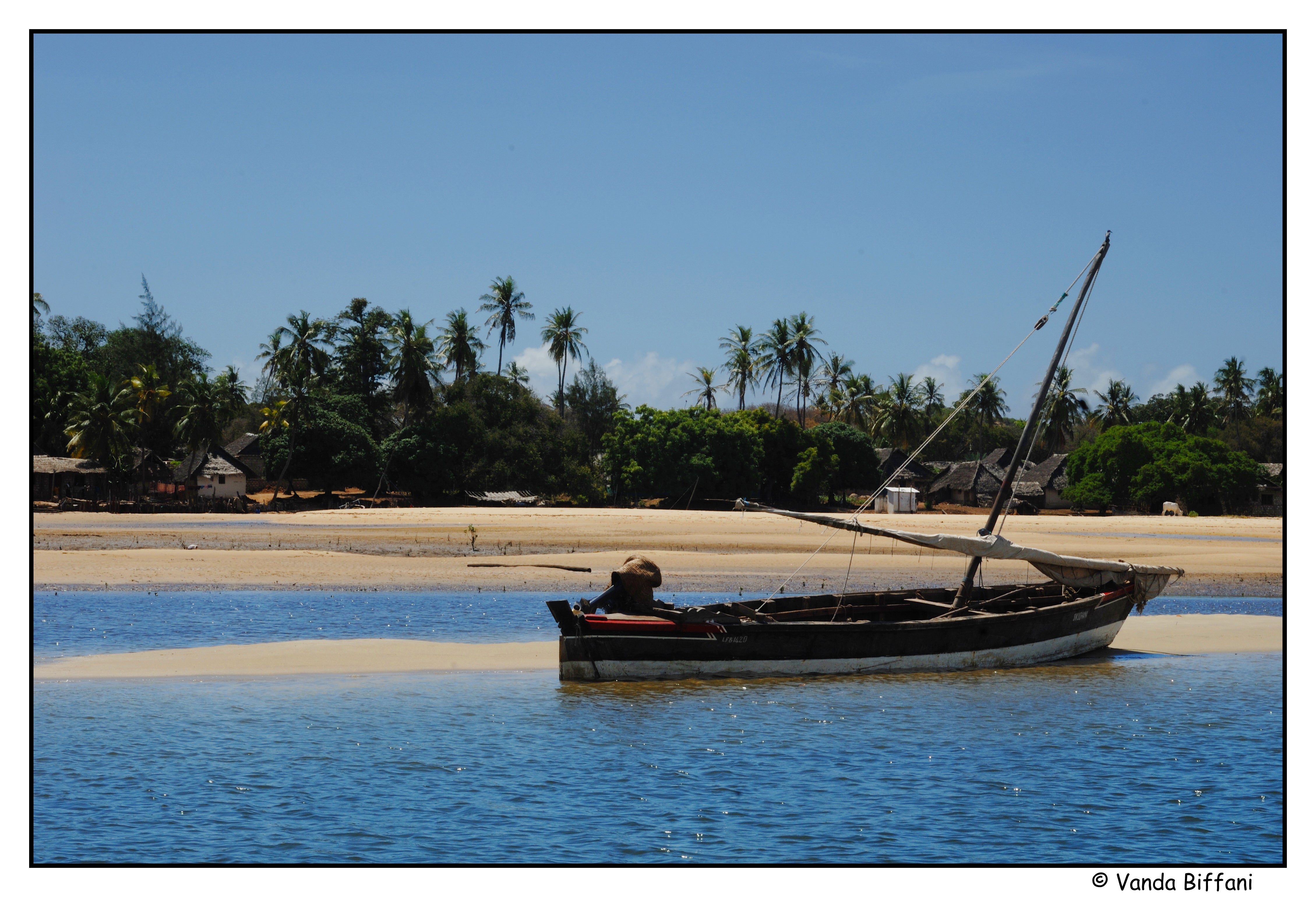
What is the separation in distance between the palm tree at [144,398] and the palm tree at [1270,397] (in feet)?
286

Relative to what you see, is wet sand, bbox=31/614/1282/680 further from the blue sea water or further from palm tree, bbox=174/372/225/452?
palm tree, bbox=174/372/225/452

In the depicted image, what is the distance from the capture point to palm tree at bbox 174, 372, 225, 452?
7781 cm

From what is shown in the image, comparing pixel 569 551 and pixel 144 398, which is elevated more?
pixel 144 398

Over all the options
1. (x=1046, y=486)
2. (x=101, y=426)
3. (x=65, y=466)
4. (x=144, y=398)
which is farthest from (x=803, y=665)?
(x=1046, y=486)

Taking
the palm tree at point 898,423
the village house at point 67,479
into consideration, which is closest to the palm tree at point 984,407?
the palm tree at point 898,423

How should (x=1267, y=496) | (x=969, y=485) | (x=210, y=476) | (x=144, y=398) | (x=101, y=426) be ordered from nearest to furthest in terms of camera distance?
1. (x=101, y=426)
2. (x=1267, y=496)
3. (x=144, y=398)
4. (x=210, y=476)
5. (x=969, y=485)

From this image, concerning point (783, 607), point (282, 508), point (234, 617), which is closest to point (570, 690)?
point (783, 607)

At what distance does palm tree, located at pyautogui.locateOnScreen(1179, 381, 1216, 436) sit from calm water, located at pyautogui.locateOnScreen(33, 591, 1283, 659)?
7466 cm

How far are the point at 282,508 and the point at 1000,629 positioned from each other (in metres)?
63.2

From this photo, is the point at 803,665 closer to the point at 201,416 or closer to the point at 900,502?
the point at 900,502

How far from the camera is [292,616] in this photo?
24516 millimetres

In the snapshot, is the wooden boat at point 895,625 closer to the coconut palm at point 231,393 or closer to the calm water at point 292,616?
the calm water at point 292,616

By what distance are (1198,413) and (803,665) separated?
301 feet

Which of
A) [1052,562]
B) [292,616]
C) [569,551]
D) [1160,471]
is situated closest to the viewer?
[1052,562]
